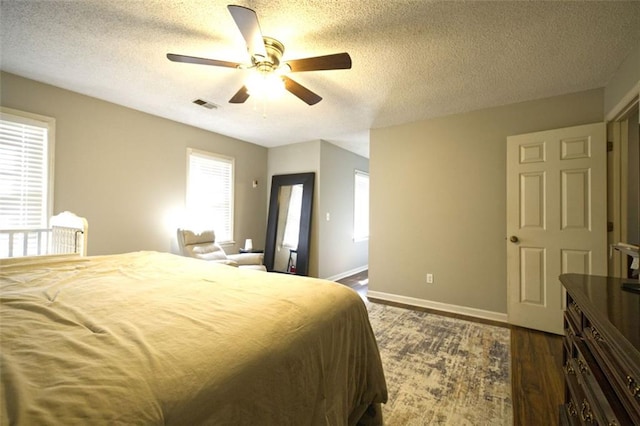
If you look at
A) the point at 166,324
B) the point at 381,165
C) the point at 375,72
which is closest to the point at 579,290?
the point at 166,324

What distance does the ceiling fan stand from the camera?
1.46m

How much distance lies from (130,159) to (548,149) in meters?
4.61

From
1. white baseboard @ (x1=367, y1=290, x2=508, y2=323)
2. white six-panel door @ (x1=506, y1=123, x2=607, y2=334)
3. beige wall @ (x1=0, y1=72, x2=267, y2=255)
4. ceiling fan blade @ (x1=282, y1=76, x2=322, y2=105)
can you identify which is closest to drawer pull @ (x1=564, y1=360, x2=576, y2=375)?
white six-panel door @ (x1=506, y1=123, x2=607, y2=334)

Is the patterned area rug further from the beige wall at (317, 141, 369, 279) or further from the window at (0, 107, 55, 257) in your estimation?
the window at (0, 107, 55, 257)

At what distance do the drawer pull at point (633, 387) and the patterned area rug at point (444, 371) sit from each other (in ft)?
3.51

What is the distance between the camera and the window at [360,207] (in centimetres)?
551

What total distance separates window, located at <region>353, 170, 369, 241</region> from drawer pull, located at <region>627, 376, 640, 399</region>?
15.3 feet

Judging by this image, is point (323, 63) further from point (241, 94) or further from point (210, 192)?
→ point (210, 192)

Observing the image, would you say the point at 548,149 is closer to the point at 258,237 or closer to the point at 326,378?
the point at 326,378

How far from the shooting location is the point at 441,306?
3.30m

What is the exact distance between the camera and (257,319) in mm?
1015

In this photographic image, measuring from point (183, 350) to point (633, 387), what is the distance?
127 centimetres

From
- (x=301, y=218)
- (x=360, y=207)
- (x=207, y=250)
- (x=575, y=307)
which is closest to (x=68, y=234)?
(x=207, y=250)

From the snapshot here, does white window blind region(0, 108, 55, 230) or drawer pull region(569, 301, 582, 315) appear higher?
white window blind region(0, 108, 55, 230)
